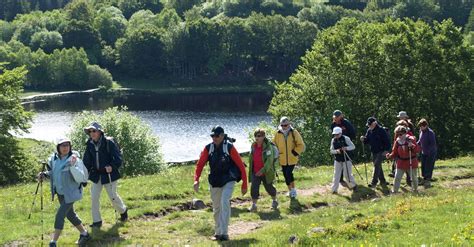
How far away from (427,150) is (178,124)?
7726 centimetres

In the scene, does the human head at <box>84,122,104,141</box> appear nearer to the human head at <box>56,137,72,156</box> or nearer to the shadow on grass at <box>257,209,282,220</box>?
the human head at <box>56,137,72,156</box>

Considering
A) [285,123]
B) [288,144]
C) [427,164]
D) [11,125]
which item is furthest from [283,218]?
[11,125]

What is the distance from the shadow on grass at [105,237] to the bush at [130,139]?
1360 inches

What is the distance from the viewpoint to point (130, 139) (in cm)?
5419

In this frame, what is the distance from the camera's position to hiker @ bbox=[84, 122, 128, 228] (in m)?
16.2

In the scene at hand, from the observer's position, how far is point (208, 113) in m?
112

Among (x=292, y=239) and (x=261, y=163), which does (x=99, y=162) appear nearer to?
(x=261, y=163)

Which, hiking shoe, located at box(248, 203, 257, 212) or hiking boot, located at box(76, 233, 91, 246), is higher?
hiking boot, located at box(76, 233, 91, 246)

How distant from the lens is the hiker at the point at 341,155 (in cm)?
2112

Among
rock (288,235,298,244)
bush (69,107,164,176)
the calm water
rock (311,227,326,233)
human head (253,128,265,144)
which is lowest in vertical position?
the calm water

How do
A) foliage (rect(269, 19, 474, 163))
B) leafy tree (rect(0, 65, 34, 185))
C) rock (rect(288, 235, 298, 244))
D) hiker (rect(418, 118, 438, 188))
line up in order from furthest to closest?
1. foliage (rect(269, 19, 474, 163))
2. leafy tree (rect(0, 65, 34, 185))
3. hiker (rect(418, 118, 438, 188))
4. rock (rect(288, 235, 298, 244))

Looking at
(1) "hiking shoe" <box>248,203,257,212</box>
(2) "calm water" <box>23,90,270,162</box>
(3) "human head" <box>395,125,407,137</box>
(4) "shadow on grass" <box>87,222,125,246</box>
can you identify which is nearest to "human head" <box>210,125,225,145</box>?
(4) "shadow on grass" <box>87,222,125,246</box>

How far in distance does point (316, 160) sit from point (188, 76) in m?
132

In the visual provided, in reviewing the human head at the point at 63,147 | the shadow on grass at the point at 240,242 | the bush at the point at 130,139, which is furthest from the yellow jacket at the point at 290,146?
the bush at the point at 130,139
